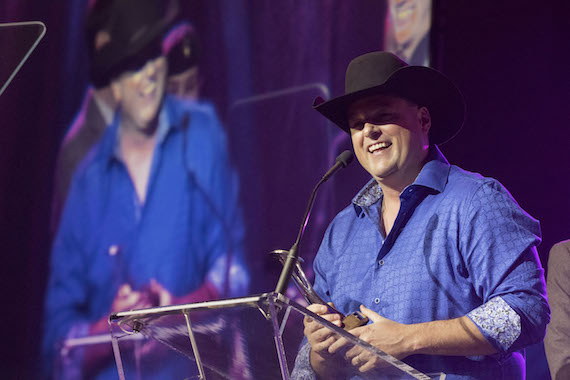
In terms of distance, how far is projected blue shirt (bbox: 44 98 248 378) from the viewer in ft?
11.5

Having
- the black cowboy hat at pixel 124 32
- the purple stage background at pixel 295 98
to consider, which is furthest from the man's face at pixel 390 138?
the black cowboy hat at pixel 124 32

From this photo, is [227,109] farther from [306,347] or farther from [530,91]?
[306,347]

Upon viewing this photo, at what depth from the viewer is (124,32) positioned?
3771 mm

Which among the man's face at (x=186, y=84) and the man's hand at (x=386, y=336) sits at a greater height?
the man's face at (x=186, y=84)

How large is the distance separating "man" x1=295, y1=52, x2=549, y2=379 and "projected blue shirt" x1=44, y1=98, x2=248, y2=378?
1278mm

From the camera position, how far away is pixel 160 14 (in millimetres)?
3781

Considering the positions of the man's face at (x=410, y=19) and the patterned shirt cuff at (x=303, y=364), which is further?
the man's face at (x=410, y=19)

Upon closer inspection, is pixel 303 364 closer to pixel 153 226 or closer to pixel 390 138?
pixel 390 138

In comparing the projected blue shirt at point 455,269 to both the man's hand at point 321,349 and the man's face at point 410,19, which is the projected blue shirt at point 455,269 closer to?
the man's hand at point 321,349

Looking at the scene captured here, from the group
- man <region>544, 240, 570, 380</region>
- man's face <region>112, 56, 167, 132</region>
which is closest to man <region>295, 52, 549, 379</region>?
man <region>544, 240, 570, 380</region>

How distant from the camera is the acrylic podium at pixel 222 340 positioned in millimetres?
1319

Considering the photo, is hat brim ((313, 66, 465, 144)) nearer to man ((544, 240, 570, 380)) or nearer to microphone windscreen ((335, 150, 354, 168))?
microphone windscreen ((335, 150, 354, 168))

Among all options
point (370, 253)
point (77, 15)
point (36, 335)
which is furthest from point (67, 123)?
point (370, 253)

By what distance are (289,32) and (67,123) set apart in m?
1.42
